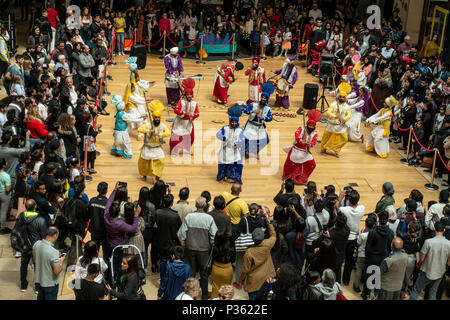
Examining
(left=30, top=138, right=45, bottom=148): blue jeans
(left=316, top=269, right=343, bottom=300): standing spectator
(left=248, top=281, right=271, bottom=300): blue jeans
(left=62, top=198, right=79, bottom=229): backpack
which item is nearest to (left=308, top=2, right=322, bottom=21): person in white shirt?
(left=30, top=138, right=45, bottom=148): blue jeans

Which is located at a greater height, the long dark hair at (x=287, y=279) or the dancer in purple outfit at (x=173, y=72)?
the dancer in purple outfit at (x=173, y=72)

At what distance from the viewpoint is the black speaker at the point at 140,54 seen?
18.2m

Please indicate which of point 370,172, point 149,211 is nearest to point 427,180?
point 370,172

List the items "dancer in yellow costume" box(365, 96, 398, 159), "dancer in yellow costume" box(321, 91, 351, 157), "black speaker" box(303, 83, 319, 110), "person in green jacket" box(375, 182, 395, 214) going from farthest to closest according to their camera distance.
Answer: "black speaker" box(303, 83, 319, 110) < "dancer in yellow costume" box(365, 96, 398, 159) < "dancer in yellow costume" box(321, 91, 351, 157) < "person in green jacket" box(375, 182, 395, 214)

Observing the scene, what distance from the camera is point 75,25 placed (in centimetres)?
1772

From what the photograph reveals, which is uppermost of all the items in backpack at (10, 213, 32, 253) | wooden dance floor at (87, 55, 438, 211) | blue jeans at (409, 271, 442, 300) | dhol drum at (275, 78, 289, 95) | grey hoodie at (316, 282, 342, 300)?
dhol drum at (275, 78, 289, 95)

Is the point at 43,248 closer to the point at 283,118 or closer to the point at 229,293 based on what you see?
the point at 229,293

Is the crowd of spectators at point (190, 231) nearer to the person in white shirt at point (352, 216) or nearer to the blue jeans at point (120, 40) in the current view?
→ the person in white shirt at point (352, 216)

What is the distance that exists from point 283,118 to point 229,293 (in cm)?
935

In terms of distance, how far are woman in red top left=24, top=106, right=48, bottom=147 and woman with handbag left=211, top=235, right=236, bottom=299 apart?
4.31 m

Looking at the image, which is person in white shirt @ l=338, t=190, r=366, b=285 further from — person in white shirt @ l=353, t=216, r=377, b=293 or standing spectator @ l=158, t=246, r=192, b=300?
standing spectator @ l=158, t=246, r=192, b=300

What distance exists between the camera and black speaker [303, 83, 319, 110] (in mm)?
16156

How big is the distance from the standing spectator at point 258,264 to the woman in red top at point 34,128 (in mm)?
4552

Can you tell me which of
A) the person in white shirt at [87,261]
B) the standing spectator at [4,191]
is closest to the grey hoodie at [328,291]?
the person in white shirt at [87,261]
